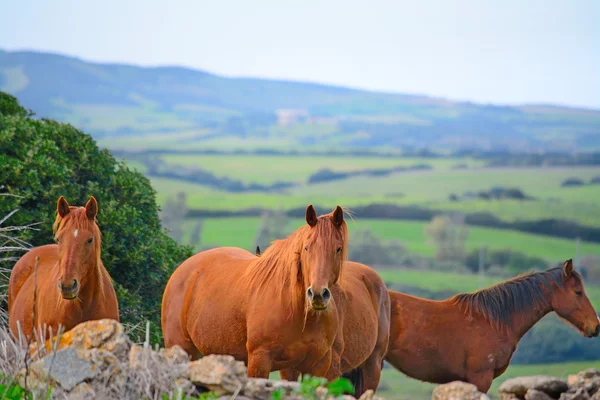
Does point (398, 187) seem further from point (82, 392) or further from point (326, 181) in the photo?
point (82, 392)

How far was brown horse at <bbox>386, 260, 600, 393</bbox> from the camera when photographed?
35.2 ft

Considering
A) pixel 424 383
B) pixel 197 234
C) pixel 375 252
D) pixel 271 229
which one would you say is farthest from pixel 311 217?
pixel 197 234

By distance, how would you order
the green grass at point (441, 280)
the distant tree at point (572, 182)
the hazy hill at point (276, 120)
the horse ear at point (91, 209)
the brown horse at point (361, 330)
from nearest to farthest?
1. the horse ear at point (91, 209)
2. the brown horse at point (361, 330)
3. the green grass at point (441, 280)
4. the distant tree at point (572, 182)
5. the hazy hill at point (276, 120)

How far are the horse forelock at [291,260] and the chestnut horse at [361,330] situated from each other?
0.73 m

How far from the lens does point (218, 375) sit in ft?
18.7

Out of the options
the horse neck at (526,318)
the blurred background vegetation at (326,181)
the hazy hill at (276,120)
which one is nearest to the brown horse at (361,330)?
the horse neck at (526,318)

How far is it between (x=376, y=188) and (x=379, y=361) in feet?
310

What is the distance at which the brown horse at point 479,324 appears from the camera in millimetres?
10727

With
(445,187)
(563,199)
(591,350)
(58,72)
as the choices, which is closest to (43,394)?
(591,350)

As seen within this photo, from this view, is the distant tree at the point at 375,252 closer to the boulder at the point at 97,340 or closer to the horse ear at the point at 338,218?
the horse ear at the point at 338,218

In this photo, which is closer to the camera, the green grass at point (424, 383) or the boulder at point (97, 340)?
the boulder at point (97, 340)

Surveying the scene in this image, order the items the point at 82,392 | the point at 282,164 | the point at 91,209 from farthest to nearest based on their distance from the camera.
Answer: the point at 282,164 < the point at 91,209 < the point at 82,392

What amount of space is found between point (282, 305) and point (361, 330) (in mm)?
1606

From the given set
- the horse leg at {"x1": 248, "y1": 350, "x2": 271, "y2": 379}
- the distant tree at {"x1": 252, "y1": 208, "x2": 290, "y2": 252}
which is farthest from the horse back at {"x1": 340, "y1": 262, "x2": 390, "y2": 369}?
the distant tree at {"x1": 252, "y1": 208, "x2": 290, "y2": 252}
